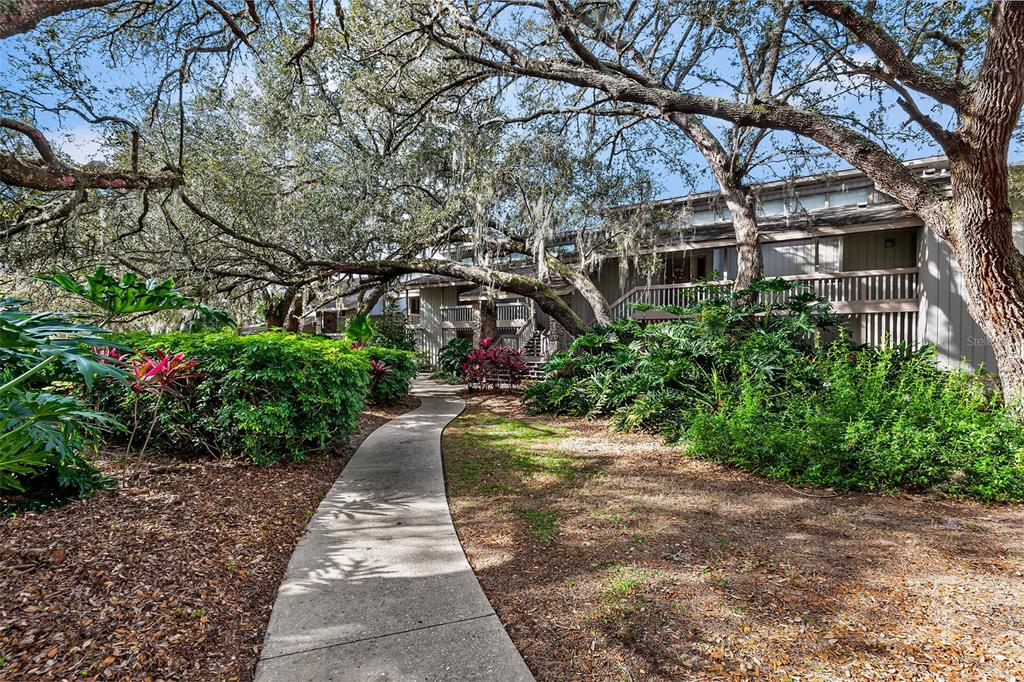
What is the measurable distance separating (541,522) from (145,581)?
2619mm

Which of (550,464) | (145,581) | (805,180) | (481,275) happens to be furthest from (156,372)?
(805,180)

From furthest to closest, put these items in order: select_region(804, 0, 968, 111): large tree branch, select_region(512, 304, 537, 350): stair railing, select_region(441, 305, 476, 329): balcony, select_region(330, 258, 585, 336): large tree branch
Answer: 1. select_region(441, 305, 476, 329): balcony
2. select_region(512, 304, 537, 350): stair railing
3. select_region(330, 258, 585, 336): large tree branch
4. select_region(804, 0, 968, 111): large tree branch

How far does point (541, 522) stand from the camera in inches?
162

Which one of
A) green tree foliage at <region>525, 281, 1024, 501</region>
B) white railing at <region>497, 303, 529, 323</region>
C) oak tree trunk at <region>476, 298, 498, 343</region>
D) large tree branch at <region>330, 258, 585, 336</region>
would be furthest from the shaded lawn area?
white railing at <region>497, 303, 529, 323</region>

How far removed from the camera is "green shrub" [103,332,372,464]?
4.96m

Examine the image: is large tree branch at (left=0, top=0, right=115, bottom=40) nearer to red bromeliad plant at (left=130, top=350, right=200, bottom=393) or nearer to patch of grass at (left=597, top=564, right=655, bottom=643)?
red bromeliad plant at (left=130, top=350, right=200, bottom=393)

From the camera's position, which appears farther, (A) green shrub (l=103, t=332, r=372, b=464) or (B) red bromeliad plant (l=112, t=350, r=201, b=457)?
(A) green shrub (l=103, t=332, r=372, b=464)

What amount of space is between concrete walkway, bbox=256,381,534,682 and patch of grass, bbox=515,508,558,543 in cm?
62

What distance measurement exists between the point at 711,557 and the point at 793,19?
30.1 ft

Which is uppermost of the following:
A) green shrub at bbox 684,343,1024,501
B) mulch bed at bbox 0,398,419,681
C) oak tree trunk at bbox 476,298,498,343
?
oak tree trunk at bbox 476,298,498,343

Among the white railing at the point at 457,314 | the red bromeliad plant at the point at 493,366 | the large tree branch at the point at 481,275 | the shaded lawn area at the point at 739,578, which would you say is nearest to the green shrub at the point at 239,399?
the shaded lawn area at the point at 739,578

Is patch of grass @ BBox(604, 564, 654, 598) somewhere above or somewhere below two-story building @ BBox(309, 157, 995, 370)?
below

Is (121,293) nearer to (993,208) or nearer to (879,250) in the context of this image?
(993,208)

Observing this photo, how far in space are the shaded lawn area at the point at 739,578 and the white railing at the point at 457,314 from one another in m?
16.8
